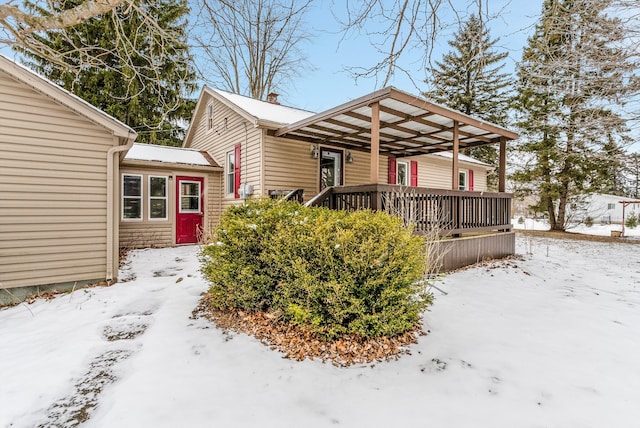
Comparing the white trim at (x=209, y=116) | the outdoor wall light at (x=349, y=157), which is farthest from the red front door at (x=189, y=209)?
the outdoor wall light at (x=349, y=157)

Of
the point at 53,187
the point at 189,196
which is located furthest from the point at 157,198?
the point at 53,187

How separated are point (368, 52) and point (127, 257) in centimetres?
718

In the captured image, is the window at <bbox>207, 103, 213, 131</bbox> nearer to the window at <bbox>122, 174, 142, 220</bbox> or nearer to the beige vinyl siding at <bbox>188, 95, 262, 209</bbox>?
the beige vinyl siding at <bbox>188, 95, 262, 209</bbox>

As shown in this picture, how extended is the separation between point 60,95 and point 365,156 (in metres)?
7.57

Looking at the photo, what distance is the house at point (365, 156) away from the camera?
5.63m

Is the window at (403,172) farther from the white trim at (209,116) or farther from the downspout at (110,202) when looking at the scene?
the downspout at (110,202)

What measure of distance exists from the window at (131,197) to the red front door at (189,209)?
3.26 feet

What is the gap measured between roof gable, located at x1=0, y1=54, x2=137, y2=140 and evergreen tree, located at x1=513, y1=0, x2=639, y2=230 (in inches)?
253

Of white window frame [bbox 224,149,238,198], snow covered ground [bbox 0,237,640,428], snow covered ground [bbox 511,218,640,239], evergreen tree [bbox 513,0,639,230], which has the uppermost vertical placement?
evergreen tree [bbox 513,0,639,230]

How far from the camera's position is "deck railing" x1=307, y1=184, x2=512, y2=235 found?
5.25 m

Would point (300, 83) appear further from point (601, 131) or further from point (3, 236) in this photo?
point (601, 131)

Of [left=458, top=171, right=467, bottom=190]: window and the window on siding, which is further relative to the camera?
[left=458, top=171, right=467, bottom=190]: window

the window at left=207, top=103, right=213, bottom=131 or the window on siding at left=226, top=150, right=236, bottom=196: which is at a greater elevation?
the window at left=207, top=103, right=213, bottom=131

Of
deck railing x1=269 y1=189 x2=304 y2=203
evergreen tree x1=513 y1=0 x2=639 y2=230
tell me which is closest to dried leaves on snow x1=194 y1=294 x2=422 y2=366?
evergreen tree x1=513 y1=0 x2=639 y2=230
